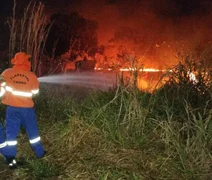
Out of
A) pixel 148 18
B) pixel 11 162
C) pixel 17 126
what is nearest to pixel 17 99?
pixel 17 126

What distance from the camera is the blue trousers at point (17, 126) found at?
17.5 feet

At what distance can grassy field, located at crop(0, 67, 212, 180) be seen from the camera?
479 centimetres

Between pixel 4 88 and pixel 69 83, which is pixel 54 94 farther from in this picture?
pixel 4 88

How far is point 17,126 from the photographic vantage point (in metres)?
5.39

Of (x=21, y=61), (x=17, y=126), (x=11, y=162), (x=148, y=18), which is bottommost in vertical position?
(x=11, y=162)

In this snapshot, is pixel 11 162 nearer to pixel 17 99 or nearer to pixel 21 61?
pixel 17 99

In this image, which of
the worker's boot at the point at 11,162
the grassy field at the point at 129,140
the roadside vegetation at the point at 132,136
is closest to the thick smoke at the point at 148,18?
the roadside vegetation at the point at 132,136

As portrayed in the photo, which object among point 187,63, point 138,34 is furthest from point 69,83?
point 138,34

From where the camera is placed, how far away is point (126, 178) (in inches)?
180

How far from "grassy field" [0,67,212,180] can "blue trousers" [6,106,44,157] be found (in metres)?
0.20

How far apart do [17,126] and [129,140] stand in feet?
5.18

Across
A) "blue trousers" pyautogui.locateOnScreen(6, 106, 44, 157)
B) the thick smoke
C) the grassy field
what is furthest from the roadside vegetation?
the thick smoke

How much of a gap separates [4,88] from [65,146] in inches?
48.1

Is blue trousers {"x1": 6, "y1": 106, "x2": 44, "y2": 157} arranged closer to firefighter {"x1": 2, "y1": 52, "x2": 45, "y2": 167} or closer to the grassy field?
firefighter {"x1": 2, "y1": 52, "x2": 45, "y2": 167}
